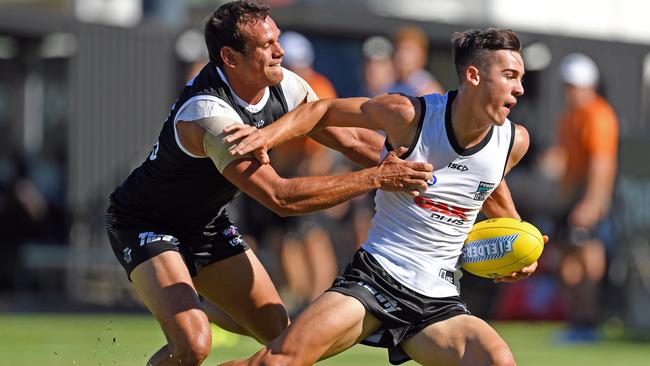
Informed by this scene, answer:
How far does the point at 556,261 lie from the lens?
557 inches

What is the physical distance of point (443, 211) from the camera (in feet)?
22.8

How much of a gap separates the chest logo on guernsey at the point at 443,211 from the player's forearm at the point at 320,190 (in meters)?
0.33

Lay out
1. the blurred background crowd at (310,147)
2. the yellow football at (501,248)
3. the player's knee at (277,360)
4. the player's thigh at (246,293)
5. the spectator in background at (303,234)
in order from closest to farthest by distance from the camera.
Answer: the player's knee at (277,360)
the yellow football at (501,248)
the player's thigh at (246,293)
the blurred background crowd at (310,147)
the spectator in background at (303,234)

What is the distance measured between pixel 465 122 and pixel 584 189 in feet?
20.8

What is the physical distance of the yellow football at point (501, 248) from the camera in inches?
276

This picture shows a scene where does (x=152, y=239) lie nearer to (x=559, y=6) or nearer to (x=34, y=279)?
(x=34, y=279)

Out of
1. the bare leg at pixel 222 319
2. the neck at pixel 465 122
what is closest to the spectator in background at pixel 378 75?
the bare leg at pixel 222 319

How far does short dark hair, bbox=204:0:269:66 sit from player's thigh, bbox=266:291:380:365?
4.71ft

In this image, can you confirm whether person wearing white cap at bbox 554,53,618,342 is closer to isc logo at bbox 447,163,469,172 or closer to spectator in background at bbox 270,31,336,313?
spectator in background at bbox 270,31,336,313

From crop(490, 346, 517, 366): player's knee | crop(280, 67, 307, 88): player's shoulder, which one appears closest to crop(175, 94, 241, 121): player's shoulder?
crop(280, 67, 307, 88): player's shoulder

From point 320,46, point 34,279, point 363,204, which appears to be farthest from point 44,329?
point 320,46

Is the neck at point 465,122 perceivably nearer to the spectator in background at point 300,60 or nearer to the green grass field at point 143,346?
the green grass field at point 143,346

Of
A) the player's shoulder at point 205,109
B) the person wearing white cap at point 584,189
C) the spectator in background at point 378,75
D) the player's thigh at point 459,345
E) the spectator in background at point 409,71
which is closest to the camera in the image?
the player's thigh at point 459,345

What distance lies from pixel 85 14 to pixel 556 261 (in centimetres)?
1184
